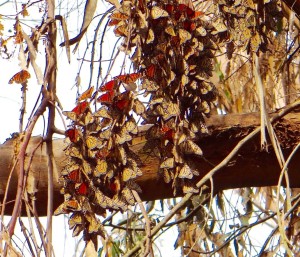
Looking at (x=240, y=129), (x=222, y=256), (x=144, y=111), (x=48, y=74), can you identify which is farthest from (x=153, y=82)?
(x=222, y=256)

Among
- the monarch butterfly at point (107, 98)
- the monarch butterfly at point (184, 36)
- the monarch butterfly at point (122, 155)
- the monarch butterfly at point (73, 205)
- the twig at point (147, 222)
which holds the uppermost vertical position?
the monarch butterfly at point (184, 36)

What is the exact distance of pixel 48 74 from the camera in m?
1.51

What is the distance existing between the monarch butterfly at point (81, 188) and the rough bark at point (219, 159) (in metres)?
0.34

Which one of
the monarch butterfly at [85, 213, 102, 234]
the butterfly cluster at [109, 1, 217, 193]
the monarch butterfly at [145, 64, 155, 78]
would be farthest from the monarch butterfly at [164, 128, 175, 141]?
the monarch butterfly at [85, 213, 102, 234]

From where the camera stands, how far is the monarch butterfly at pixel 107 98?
1.38m

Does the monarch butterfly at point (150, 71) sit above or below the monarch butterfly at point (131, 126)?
above

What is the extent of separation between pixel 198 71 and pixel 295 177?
0.47m

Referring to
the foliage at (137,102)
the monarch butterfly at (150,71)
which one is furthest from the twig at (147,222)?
the monarch butterfly at (150,71)

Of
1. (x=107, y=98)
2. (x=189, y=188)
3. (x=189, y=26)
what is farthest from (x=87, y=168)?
(x=189, y=26)

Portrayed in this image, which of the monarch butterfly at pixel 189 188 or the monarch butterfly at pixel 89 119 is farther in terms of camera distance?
the monarch butterfly at pixel 189 188

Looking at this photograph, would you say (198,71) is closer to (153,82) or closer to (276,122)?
(153,82)

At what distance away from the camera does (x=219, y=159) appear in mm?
1761

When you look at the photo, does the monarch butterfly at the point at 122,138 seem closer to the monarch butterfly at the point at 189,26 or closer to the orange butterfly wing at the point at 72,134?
the orange butterfly wing at the point at 72,134

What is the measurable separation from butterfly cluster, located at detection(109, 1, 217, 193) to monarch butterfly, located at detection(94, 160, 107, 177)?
123mm
